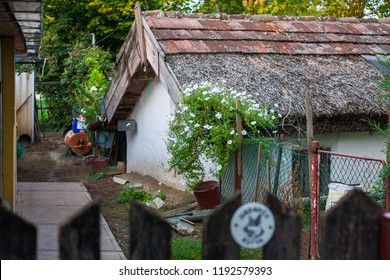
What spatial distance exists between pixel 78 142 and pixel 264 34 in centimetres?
722

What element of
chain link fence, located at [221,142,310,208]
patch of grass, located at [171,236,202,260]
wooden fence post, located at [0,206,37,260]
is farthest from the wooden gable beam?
wooden fence post, located at [0,206,37,260]

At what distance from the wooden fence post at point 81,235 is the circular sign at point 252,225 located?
0.42 m

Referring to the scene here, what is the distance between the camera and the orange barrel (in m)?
17.3

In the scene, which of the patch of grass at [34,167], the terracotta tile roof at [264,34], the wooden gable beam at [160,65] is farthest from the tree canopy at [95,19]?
the wooden gable beam at [160,65]

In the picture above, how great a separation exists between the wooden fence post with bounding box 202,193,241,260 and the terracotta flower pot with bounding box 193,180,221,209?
23.4ft

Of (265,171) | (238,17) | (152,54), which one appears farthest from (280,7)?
(265,171)

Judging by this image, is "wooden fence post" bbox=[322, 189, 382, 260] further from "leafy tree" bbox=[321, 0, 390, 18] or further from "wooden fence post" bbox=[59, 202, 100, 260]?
"leafy tree" bbox=[321, 0, 390, 18]

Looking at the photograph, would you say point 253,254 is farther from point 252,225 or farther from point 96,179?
point 96,179

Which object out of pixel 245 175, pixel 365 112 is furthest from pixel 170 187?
pixel 365 112

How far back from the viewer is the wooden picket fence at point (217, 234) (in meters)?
2.03

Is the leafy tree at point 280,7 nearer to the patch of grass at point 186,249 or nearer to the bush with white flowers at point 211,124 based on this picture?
the bush with white flowers at point 211,124

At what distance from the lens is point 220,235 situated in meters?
2.10
